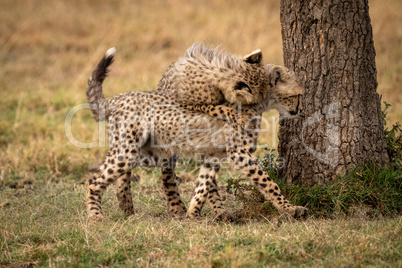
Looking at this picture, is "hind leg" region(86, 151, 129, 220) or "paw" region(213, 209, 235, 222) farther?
"hind leg" region(86, 151, 129, 220)

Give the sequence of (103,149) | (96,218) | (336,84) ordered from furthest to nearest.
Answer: (103,149) → (96,218) → (336,84)

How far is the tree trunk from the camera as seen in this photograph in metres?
3.73

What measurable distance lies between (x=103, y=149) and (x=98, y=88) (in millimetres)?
1758

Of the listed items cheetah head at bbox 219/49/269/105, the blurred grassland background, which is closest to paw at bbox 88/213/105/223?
cheetah head at bbox 219/49/269/105

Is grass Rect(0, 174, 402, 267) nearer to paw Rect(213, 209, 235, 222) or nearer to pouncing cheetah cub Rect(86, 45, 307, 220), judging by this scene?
paw Rect(213, 209, 235, 222)

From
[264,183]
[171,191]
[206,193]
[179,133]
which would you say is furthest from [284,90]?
[171,191]

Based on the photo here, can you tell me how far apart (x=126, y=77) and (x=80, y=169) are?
3.27 metres

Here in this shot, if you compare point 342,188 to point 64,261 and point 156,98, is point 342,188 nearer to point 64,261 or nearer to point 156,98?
point 156,98

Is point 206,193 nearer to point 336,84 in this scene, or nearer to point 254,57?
point 254,57

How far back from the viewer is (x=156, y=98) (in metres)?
4.02

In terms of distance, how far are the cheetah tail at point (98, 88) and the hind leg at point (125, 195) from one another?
1.69ft

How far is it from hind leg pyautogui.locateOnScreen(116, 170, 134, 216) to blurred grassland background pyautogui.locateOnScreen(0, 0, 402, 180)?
4.79 ft

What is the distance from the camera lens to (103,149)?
19.6 feet

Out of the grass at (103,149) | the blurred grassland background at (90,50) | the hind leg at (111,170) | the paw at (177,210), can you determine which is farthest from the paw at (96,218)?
the blurred grassland background at (90,50)
